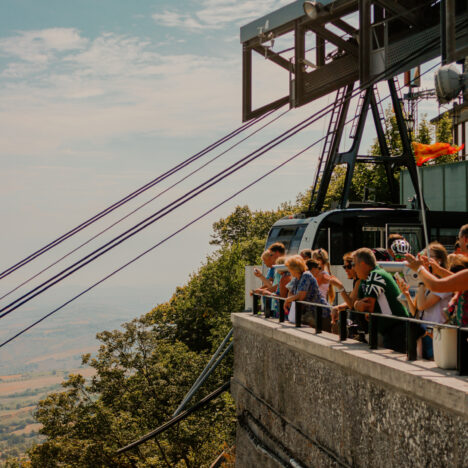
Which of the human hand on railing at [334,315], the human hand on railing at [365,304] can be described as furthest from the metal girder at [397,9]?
the human hand on railing at [365,304]

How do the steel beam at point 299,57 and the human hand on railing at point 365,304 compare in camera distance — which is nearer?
the human hand on railing at point 365,304

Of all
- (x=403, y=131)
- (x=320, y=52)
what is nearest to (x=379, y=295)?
(x=403, y=131)

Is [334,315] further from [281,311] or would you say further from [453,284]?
[453,284]

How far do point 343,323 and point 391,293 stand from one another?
2.64 feet

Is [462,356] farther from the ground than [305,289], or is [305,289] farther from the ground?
[305,289]

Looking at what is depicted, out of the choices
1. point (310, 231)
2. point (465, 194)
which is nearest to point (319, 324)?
point (310, 231)

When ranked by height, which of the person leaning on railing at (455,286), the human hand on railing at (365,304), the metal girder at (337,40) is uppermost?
the metal girder at (337,40)

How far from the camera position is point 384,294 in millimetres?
6160

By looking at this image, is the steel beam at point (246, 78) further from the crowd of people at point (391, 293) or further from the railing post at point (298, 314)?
the railing post at point (298, 314)

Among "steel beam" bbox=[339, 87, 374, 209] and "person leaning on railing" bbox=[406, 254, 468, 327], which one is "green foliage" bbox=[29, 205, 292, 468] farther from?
"person leaning on railing" bbox=[406, 254, 468, 327]

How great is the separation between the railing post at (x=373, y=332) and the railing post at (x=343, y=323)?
2.03ft

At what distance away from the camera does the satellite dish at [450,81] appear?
8.93 m

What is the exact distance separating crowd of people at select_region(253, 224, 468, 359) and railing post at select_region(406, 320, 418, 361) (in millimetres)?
93

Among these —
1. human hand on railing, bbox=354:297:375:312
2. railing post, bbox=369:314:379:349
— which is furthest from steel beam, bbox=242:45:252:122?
railing post, bbox=369:314:379:349
